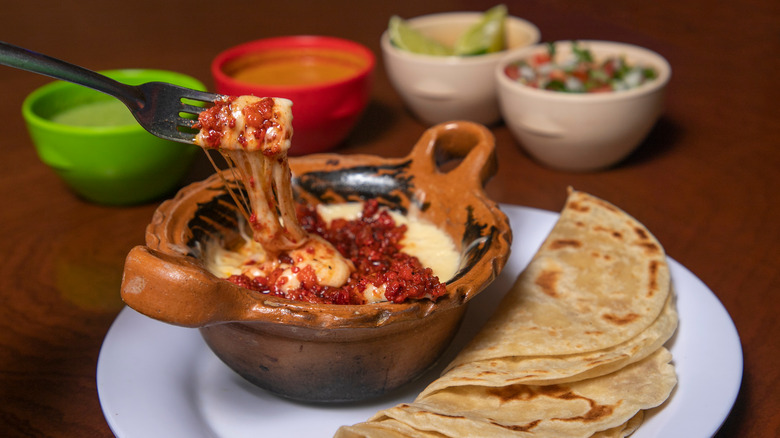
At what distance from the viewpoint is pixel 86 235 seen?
2553 millimetres

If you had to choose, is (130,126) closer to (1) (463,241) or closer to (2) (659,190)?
(1) (463,241)

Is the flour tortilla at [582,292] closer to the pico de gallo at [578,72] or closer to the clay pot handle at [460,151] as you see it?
the clay pot handle at [460,151]

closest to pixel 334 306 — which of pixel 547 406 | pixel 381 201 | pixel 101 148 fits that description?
pixel 547 406

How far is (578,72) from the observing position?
9.96 ft

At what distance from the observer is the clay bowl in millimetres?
1354

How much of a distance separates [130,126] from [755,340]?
6.83 ft

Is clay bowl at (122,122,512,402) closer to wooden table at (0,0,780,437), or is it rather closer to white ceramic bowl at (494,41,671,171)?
wooden table at (0,0,780,437)

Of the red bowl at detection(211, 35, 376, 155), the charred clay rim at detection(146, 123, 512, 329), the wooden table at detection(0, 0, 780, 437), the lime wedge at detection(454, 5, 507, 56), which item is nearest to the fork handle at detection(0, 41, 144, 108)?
the charred clay rim at detection(146, 123, 512, 329)

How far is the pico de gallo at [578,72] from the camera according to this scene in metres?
2.95

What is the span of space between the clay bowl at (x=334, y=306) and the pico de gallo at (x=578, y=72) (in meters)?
0.88

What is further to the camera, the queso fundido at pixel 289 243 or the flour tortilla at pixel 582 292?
the flour tortilla at pixel 582 292

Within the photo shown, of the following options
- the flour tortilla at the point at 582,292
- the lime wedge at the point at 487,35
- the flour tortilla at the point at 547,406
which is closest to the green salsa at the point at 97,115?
the lime wedge at the point at 487,35

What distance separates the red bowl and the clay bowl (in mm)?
710

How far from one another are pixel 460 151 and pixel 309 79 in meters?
1.16
